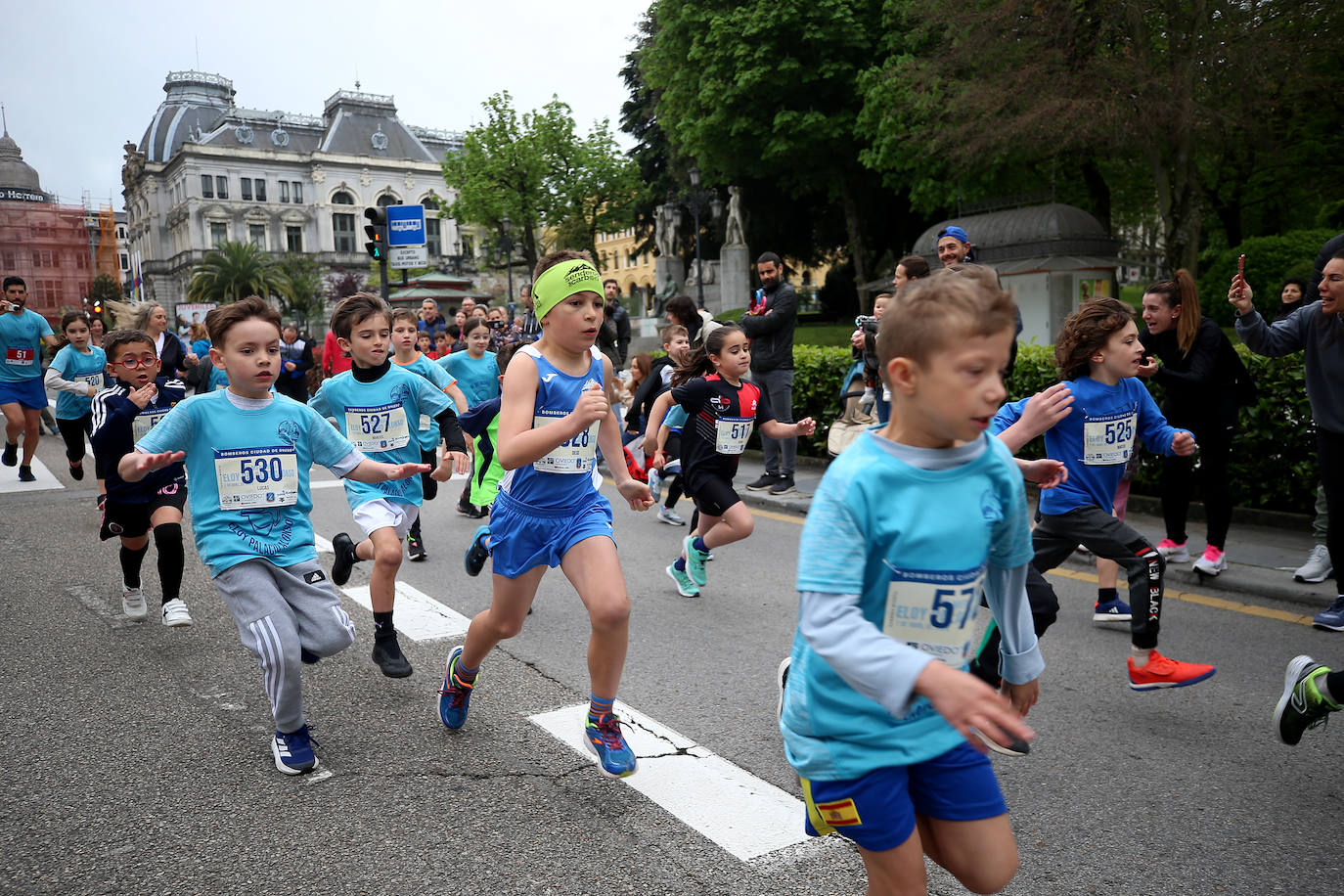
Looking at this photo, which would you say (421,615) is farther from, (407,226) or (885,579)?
(407,226)

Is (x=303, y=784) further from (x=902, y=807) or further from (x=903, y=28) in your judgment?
(x=903, y=28)

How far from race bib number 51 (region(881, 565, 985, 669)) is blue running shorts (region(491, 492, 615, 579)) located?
1.92m

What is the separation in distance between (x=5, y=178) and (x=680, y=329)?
284 ft

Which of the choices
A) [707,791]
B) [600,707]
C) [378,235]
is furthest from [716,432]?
[378,235]

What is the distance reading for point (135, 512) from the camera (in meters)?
5.90

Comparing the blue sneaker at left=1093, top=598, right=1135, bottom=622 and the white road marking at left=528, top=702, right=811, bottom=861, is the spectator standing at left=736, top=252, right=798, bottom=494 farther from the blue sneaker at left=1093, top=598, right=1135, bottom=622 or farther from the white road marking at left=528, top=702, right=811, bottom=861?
the white road marking at left=528, top=702, right=811, bottom=861

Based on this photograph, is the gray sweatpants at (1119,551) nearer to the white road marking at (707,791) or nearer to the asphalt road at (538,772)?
the asphalt road at (538,772)

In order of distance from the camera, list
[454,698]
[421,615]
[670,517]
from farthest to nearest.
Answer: [670,517] → [421,615] → [454,698]

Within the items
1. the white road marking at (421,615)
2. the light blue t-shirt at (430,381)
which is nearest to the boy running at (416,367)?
the light blue t-shirt at (430,381)

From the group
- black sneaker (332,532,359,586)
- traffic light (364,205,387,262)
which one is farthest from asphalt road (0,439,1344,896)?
traffic light (364,205,387,262)

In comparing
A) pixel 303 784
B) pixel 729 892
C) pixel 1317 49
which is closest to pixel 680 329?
pixel 303 784

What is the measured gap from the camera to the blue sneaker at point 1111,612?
5605mm

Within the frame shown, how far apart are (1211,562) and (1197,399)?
44.5 inches

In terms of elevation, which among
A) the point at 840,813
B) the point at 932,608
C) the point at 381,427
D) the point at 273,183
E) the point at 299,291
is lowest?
the point at 840,813
